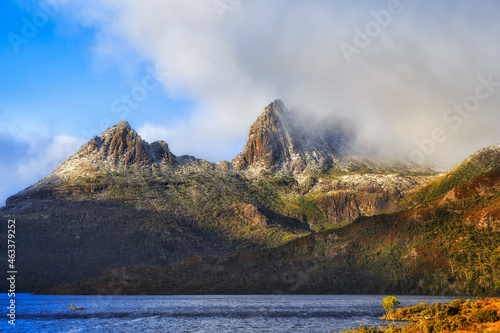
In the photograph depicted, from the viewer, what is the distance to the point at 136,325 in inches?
5625

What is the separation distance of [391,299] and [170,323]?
2628 inches

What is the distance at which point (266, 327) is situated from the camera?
130 meters

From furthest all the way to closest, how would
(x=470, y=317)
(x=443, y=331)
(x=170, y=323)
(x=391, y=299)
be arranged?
1. (x=170, y=323)
2. (x=391, y=299)
3. (x=470, y=317)
4. (x=443, y=331)

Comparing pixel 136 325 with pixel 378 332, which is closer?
pixel 378 332

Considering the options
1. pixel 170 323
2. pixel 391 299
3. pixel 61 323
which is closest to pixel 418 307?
pixel 391 299

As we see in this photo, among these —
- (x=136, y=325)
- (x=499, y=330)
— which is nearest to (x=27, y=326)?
(x=136, y=325)

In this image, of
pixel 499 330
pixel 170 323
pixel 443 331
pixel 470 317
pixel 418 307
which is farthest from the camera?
pixel 170 323

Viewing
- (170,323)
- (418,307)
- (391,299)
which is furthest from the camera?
(170,323)

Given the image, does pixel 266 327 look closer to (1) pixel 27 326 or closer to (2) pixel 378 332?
(2) pixel 378 332

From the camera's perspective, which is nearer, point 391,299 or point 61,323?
point 391,299

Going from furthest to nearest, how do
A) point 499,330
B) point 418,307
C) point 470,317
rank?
point 418,307, point 470,317, point 499,330

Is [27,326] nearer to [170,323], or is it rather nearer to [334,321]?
[170,323]

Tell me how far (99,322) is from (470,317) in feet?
381

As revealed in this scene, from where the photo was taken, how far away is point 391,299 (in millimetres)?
122625
